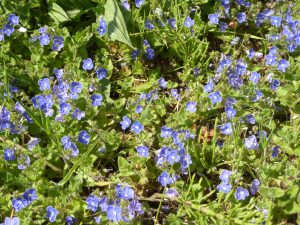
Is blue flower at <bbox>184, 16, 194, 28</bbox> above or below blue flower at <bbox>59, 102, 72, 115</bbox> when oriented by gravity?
above

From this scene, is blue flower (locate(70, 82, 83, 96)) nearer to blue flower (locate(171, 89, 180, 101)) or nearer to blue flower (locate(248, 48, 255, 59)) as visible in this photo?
blue flower (locate(171, 89, 180, 101))

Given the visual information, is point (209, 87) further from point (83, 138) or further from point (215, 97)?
point (83, 138)

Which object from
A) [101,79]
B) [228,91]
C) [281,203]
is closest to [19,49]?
[101,79]

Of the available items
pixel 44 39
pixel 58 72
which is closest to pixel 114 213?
pixel 58 72

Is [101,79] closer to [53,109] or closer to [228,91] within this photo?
[53,109]

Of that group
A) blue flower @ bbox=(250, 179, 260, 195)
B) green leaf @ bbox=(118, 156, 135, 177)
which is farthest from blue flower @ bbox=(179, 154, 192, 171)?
blue flower @ bbox=(250, 179, 260, 195)
